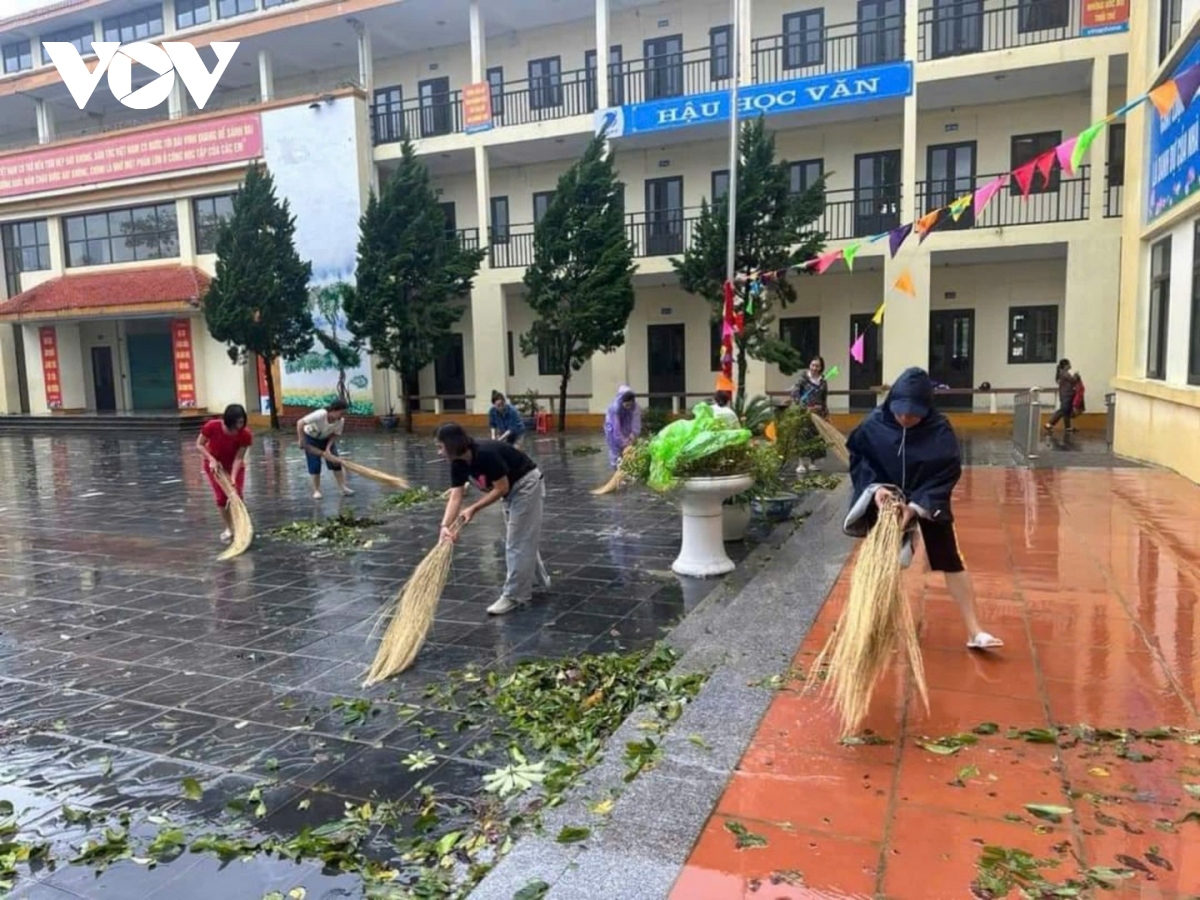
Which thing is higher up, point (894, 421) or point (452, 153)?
point (452, 153)

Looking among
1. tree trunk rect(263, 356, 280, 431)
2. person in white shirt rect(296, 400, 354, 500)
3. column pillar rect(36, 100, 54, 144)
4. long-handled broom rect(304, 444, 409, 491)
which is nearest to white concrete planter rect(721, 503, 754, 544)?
long-handled broom rect(304, 444, 409, 491)

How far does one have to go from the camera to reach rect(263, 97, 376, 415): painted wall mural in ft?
70.9

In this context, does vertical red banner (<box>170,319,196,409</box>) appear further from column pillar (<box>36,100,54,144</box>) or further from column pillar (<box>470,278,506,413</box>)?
column pillar (<box>470,278,506,413</box>)

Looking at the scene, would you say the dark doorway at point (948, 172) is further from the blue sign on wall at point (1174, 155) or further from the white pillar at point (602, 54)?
the blue sign on wall at point (1174, 155)

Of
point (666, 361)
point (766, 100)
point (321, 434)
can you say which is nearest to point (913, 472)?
point (321, 434)

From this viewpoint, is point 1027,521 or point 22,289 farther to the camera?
point 22,289

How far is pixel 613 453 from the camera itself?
10125mm

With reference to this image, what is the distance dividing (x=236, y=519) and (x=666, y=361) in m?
15.4

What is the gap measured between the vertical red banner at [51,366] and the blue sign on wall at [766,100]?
1913cm

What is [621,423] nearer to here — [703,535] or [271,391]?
[703,535]

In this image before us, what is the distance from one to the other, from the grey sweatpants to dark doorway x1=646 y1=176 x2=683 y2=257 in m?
15.8

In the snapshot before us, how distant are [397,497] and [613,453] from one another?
8.97 feet

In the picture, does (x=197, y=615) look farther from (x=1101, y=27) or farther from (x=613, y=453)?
(x=1101, y=27)

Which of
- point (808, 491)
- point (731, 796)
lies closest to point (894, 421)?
point (731, 796)
